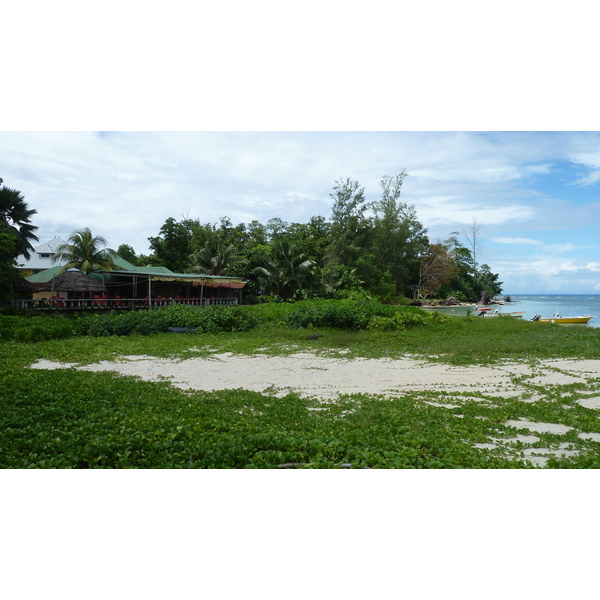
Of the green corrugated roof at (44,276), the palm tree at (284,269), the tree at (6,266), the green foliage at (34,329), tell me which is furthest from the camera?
the palm tree at (284,269)

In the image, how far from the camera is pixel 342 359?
820 centimetres

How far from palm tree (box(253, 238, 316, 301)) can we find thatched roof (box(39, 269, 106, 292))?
7192 millimetres

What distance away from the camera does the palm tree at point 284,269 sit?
20188 millimetres

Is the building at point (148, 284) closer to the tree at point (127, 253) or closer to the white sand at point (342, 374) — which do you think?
the tree at point (127, 253)

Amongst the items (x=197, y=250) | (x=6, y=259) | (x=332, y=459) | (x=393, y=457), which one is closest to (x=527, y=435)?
(x=393, y=457)

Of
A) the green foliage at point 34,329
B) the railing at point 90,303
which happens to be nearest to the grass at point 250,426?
the green foliage at point 34,329

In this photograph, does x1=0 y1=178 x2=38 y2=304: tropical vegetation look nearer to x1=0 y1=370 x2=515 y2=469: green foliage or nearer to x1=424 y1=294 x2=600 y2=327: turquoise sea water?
x1=0 y1=370 x2=515 y2=469: green foliage

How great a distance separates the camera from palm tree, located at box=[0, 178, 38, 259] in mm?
16812

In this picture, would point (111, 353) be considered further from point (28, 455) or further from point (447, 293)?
point (447, 293)

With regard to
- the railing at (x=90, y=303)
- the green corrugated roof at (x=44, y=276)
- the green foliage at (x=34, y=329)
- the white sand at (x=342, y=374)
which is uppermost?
the green corrugated roof at (x=44, y=276)

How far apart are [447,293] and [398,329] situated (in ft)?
77.9

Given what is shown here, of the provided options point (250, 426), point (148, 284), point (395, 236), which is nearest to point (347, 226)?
point (395, 236)

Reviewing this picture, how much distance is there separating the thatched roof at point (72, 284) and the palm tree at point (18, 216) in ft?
7.26

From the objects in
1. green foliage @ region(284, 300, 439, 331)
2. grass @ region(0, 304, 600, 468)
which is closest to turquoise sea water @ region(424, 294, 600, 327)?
green foliage @ region(284, 300, 439, 331)
